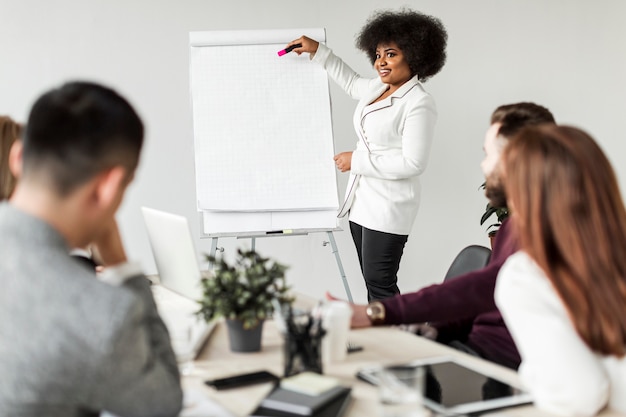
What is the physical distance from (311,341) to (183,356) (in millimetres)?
305

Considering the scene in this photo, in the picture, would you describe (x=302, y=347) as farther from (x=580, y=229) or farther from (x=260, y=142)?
(x=260, y=142)

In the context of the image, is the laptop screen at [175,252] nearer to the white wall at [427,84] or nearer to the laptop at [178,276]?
the laptop at [178,276]

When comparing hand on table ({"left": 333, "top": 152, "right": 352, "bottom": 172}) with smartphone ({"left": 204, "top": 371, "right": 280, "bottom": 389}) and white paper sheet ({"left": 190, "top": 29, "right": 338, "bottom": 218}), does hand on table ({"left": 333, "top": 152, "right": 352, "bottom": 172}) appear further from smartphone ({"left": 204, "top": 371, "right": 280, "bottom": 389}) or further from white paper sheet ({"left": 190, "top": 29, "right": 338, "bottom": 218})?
smartphone ({"left": 204, "top": 371, "right": 280, "bottom": 389})

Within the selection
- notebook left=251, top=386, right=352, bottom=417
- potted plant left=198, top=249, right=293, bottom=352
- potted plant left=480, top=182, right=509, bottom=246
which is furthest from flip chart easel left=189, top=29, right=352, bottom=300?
notebook left=251, top=386, right=352, bottom=417

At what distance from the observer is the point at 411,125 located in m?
3.10

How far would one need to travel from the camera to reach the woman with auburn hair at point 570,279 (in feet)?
3.83

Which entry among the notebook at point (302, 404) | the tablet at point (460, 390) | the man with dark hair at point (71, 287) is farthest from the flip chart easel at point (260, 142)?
the man with dark hair at point (71, 287)

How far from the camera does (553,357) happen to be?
1164 millimetres

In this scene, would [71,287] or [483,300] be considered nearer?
[71,287]

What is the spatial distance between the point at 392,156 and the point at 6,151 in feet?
5.53

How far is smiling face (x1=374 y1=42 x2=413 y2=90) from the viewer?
3.25m

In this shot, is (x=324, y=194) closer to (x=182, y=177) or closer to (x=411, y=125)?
(x=411, y=125)

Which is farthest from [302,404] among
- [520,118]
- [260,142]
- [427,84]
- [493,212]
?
[427,84]

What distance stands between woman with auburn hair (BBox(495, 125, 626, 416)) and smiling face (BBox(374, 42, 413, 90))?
2.07m
